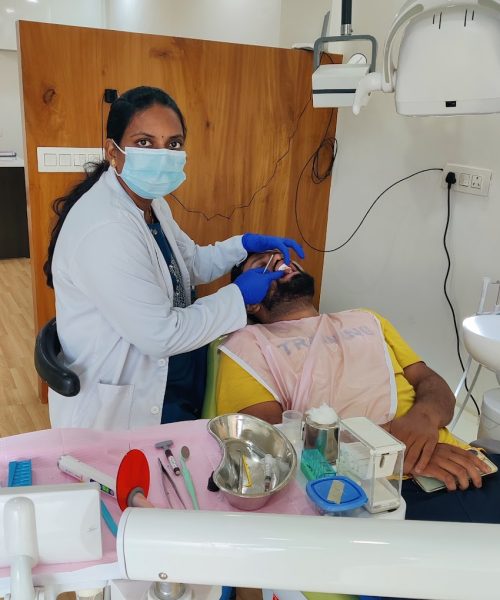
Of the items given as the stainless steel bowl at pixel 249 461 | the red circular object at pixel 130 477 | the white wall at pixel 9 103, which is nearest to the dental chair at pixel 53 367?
the stainless steel bowl at pixel 249 461

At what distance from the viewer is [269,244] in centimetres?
182

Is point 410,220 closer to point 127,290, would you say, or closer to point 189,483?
point 127,290

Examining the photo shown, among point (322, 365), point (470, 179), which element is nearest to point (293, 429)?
point (322, 365)

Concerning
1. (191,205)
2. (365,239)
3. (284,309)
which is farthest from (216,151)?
(284,309)

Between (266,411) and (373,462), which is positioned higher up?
(373,462)

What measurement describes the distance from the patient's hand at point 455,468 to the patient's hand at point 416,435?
0.04 feet

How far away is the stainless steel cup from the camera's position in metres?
0.98

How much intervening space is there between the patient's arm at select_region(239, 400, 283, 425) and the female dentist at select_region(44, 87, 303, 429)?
0.63ft

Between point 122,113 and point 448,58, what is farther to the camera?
point 122,113

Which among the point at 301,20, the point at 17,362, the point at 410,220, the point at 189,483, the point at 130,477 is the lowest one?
the point at 17,362

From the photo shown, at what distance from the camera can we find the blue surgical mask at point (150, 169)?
4.51ft

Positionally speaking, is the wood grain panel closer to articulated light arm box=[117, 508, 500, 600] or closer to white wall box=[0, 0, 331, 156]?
white wall box=[0, 0, 331, 156]

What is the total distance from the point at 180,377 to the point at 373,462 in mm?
828

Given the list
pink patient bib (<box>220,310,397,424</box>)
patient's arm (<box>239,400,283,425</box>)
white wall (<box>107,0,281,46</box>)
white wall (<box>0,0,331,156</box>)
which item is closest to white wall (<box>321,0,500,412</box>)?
white wall (<box>0,0,331,156</box>)
